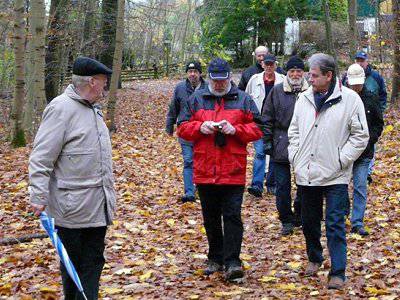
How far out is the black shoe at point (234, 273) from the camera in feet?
22.2

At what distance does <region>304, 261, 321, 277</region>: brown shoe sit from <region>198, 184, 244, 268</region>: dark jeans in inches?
30.4

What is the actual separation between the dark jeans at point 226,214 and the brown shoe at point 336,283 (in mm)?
995

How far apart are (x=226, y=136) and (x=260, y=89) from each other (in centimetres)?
434

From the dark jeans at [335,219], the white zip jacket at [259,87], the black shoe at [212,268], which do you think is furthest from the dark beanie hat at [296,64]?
the black shoe at [212,268]

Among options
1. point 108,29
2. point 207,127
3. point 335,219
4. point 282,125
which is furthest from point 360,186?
point 108,29

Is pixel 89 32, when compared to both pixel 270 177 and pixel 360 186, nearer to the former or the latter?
pixel 270 177

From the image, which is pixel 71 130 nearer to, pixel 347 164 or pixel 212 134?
pixel 212 134

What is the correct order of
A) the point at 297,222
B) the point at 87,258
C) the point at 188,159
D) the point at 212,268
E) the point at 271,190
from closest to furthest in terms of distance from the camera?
the point at 87,258
the point at 212,268
the point at 297,222
the point at 188,159
the point at 271,190

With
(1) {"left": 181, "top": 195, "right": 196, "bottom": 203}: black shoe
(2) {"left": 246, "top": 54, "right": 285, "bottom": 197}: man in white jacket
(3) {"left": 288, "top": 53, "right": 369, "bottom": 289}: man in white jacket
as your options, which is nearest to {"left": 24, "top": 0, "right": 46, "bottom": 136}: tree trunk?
(1) {"left": 181, "top": 195, "right": 196, "bottom": 203}: black shoe

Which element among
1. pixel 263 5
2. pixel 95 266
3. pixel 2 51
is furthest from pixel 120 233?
pixel 263 5

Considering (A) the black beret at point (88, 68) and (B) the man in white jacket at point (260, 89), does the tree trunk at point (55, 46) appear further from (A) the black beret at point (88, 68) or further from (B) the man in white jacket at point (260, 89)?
(A) the black beret at point (88, 68)

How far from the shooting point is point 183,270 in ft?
24.6

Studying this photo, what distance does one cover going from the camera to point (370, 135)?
8.52 m

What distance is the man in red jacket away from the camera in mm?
6801
